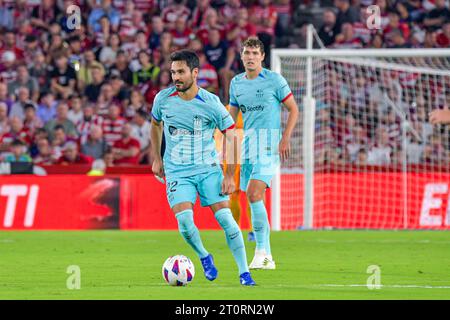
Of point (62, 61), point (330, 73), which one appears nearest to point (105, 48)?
point (62, 61)

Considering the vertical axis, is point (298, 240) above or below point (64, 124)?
below

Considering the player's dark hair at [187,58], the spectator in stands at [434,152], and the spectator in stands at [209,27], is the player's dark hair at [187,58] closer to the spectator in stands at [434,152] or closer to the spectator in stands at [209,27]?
the spectator in stands at [434,152]

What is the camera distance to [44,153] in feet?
67.3

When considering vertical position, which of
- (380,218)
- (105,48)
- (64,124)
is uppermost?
(105,48)

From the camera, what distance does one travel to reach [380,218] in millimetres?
18766

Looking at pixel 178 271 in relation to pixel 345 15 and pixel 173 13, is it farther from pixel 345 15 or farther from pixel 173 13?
pixel 173 13

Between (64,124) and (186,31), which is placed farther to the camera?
(186,31)

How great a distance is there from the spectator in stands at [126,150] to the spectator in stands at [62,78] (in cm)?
224

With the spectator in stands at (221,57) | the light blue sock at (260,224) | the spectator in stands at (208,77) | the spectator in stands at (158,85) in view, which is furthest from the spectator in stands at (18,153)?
the light blue sock at (260,224)

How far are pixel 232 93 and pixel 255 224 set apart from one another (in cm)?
141

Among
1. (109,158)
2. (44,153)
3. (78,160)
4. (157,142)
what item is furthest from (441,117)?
(44,153)

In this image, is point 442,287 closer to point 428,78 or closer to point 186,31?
point 428,78

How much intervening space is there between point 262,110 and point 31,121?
1079 centimetres

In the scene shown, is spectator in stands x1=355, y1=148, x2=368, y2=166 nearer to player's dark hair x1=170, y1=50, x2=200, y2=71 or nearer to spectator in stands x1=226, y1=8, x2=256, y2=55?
spectator in stands x1=226, y1=8, x2=256, y2=55
